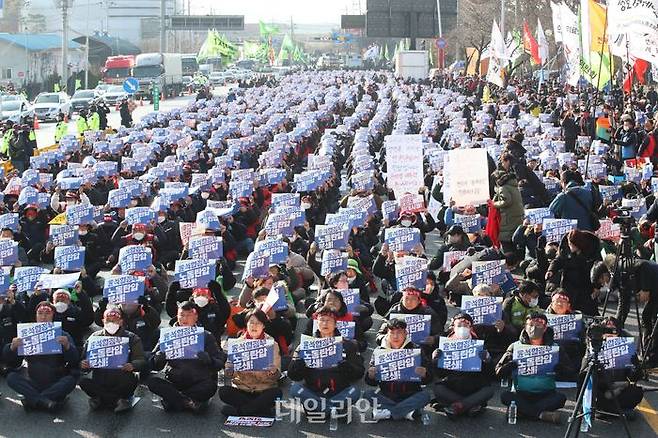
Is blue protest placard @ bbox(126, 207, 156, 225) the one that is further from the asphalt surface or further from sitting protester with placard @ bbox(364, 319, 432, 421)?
sitting protester with placard @ bbox(364, 319, 432, 421)

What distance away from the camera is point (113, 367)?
12.3 meters

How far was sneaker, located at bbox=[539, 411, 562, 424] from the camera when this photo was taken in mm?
11961

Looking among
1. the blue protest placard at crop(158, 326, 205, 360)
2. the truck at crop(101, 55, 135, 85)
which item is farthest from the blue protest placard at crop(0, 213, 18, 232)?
the truck at crop(101, 55, 135, 85)

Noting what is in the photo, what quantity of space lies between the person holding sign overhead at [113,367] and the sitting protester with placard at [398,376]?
7.64ft

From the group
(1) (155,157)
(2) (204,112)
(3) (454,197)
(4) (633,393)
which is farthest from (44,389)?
(2) (204,112)

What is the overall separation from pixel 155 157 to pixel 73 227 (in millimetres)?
11460

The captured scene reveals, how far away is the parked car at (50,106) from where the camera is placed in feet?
194

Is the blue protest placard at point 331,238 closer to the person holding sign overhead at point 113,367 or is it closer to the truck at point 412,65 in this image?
the person holding sign overhead at point 113,367

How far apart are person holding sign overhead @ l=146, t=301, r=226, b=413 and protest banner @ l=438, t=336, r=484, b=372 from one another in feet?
7.32

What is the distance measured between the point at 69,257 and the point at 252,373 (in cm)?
454

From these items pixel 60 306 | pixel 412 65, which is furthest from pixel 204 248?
pixel 412 65

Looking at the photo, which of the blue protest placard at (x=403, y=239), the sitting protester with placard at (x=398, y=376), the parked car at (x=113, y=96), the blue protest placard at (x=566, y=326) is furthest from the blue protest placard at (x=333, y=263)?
the parked car at (x=113, y=96)

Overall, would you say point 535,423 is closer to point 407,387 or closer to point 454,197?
Result: point 407,387

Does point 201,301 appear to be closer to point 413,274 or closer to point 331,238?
point 413,274
